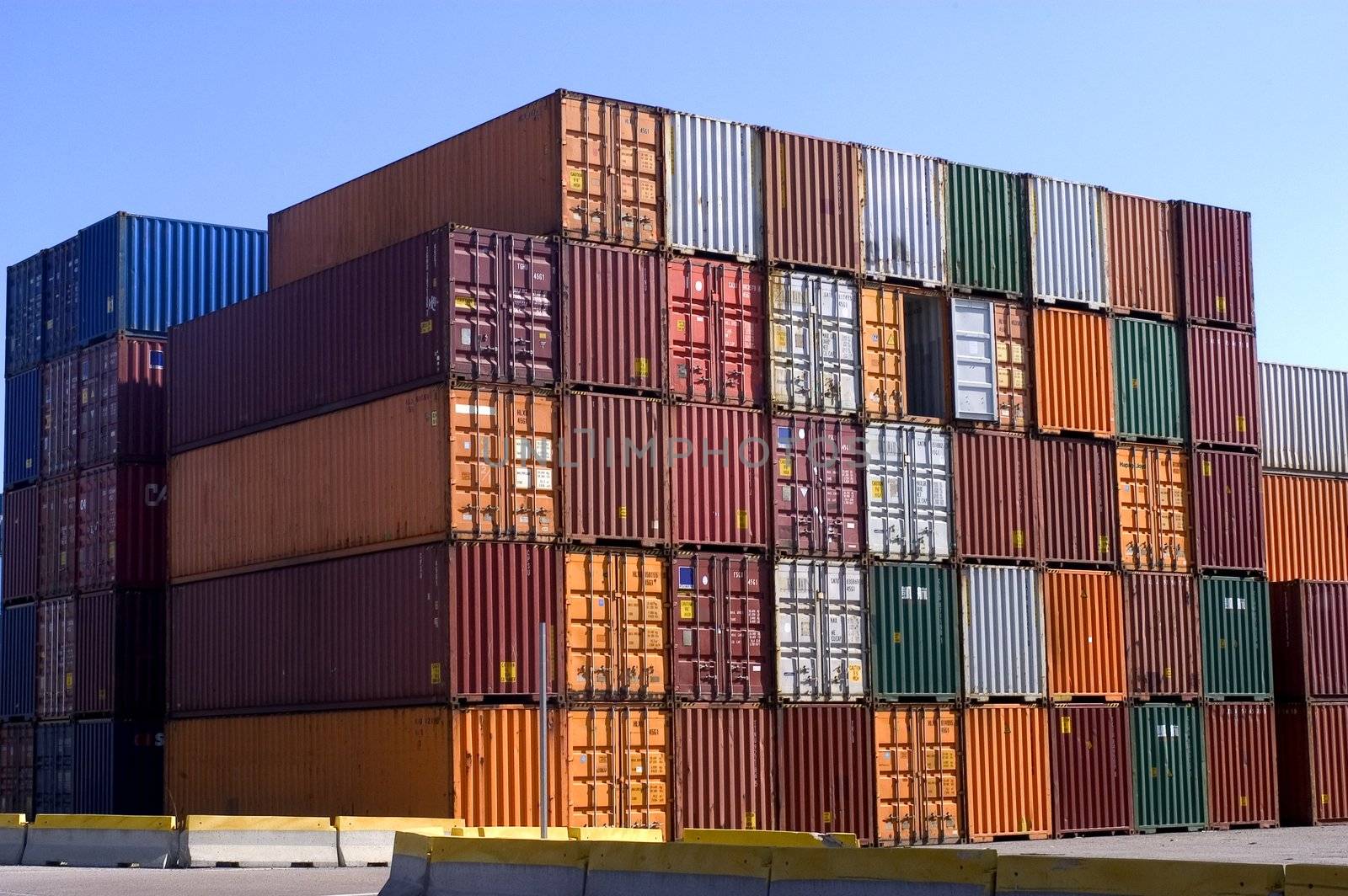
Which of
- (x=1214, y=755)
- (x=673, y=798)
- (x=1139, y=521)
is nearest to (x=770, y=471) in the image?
(x=673, y=798)

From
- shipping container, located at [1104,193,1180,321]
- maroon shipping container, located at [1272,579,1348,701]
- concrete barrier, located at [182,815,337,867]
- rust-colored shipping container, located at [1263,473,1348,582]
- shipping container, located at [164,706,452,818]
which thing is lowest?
concrete barrier, located at [182,815,337,867]

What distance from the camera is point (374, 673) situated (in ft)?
96.7

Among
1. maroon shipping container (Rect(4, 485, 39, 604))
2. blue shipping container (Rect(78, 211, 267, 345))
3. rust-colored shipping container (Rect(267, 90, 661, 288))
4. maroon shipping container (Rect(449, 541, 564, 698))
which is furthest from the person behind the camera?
maroon shipping container (Rect(4, 485, 39, 604))

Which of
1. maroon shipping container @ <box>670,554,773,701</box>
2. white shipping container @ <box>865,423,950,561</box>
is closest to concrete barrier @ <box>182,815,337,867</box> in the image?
maroon shipping container @ <box>670,554,773,701</box>

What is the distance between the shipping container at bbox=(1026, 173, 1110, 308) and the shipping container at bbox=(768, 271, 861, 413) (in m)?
4.41

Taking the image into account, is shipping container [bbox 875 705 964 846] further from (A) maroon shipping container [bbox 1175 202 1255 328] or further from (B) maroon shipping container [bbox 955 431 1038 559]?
(A) maroon shipping container [bbox 1175 202 1255 328]

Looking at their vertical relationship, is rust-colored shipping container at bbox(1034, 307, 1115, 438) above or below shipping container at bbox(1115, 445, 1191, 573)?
above

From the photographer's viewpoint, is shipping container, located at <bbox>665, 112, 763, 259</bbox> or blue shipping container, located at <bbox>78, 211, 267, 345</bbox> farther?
blue shipping container, located at <bbox>78, 211, 267, 345</bbox>

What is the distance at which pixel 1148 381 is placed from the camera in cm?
3597

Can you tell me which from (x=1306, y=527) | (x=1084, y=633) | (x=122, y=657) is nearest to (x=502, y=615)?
(x=122, y=657)

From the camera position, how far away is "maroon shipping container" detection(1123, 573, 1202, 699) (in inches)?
1383

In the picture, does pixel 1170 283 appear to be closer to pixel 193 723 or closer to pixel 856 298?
pixel 856 298

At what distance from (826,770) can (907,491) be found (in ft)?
16.7

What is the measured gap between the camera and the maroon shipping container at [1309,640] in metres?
38.2
